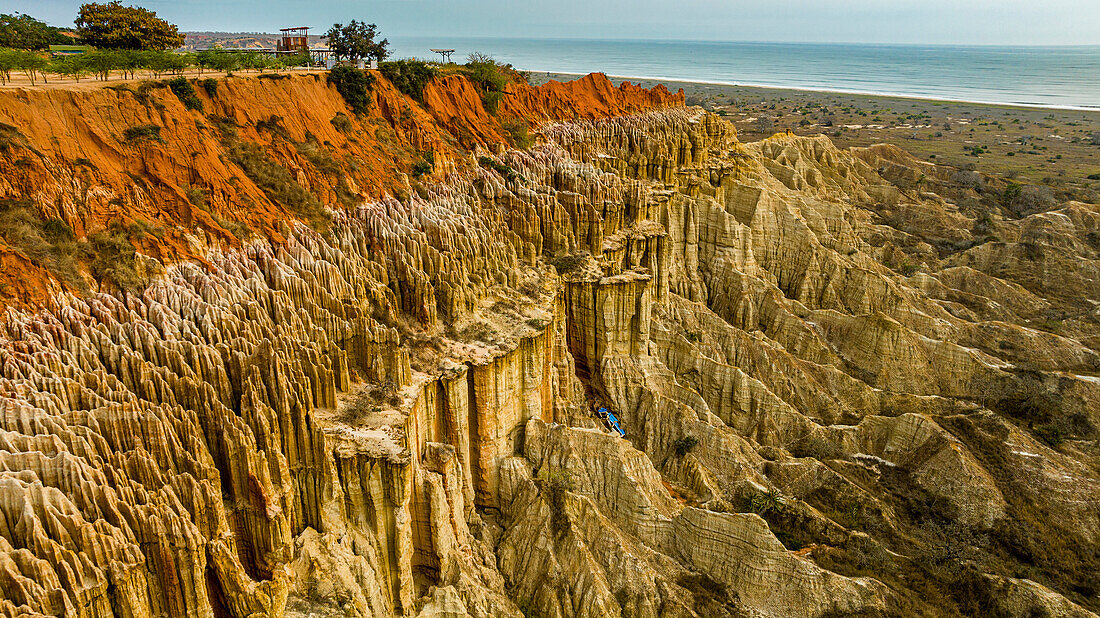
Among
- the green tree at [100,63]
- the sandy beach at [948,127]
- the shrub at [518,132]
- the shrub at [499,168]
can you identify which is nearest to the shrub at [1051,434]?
the shrub at [499,168]

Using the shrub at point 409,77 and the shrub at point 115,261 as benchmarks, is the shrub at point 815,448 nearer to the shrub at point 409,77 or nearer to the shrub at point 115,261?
the shrub at point 115,261

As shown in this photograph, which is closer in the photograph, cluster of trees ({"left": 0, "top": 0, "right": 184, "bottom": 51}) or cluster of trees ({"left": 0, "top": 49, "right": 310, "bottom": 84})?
cluster of trees ({"left": 0, "top": 49, "right": 310, "bottom": 84})

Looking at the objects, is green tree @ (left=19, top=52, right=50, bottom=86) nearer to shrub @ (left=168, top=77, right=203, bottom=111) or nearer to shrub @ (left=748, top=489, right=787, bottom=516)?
shrub @ (left=168, top=77, right=203, bottom=111)

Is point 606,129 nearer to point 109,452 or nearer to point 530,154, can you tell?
point 530,154

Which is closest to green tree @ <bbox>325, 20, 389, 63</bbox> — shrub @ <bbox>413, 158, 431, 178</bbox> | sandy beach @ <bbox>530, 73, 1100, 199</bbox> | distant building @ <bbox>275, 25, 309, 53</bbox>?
distant building @ <bbox>275, 25, 309, 53</bbox>

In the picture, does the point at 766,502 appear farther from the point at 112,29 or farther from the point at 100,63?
the point at 112,29

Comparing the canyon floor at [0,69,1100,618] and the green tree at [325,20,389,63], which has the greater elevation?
the green tree at [325,20,389,63]

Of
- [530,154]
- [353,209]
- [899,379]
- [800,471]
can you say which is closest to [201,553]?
[353,209]
